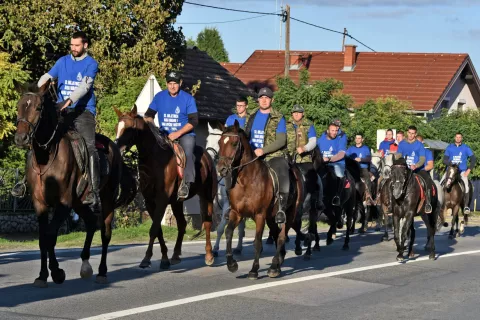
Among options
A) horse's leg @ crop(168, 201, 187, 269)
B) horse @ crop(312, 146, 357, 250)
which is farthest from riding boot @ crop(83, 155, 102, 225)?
horse @ crop(312, 146, 357, 250)

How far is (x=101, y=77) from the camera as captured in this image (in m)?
25.9

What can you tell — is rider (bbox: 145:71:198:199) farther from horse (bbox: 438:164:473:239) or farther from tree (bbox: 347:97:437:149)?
tree (bbox: 347:97:437:149)

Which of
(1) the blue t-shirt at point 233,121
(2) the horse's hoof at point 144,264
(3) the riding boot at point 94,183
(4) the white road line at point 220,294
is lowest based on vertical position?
(4) the white road line at point 220,294

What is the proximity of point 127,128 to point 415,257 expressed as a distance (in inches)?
269

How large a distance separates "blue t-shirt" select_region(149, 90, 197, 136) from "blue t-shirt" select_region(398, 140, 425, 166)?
18.4 feet

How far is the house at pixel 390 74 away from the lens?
50.7m

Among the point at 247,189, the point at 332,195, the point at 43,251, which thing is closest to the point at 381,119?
the point at 332,195

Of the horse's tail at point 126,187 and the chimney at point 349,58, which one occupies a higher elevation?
the chimney at point 349,58

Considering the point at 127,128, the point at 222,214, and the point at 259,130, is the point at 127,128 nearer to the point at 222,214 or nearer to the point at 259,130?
the point at 259,130

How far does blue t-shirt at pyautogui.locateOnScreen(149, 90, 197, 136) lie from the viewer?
14664 millimetres

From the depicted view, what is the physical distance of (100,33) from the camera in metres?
26.2

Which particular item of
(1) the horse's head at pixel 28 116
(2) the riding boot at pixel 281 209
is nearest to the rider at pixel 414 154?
(2) the riding boot at pixel 281 209

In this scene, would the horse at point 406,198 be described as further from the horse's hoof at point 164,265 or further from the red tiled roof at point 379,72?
the red tiled roof at point 379,72

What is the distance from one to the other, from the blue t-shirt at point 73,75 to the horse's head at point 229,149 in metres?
1.76
